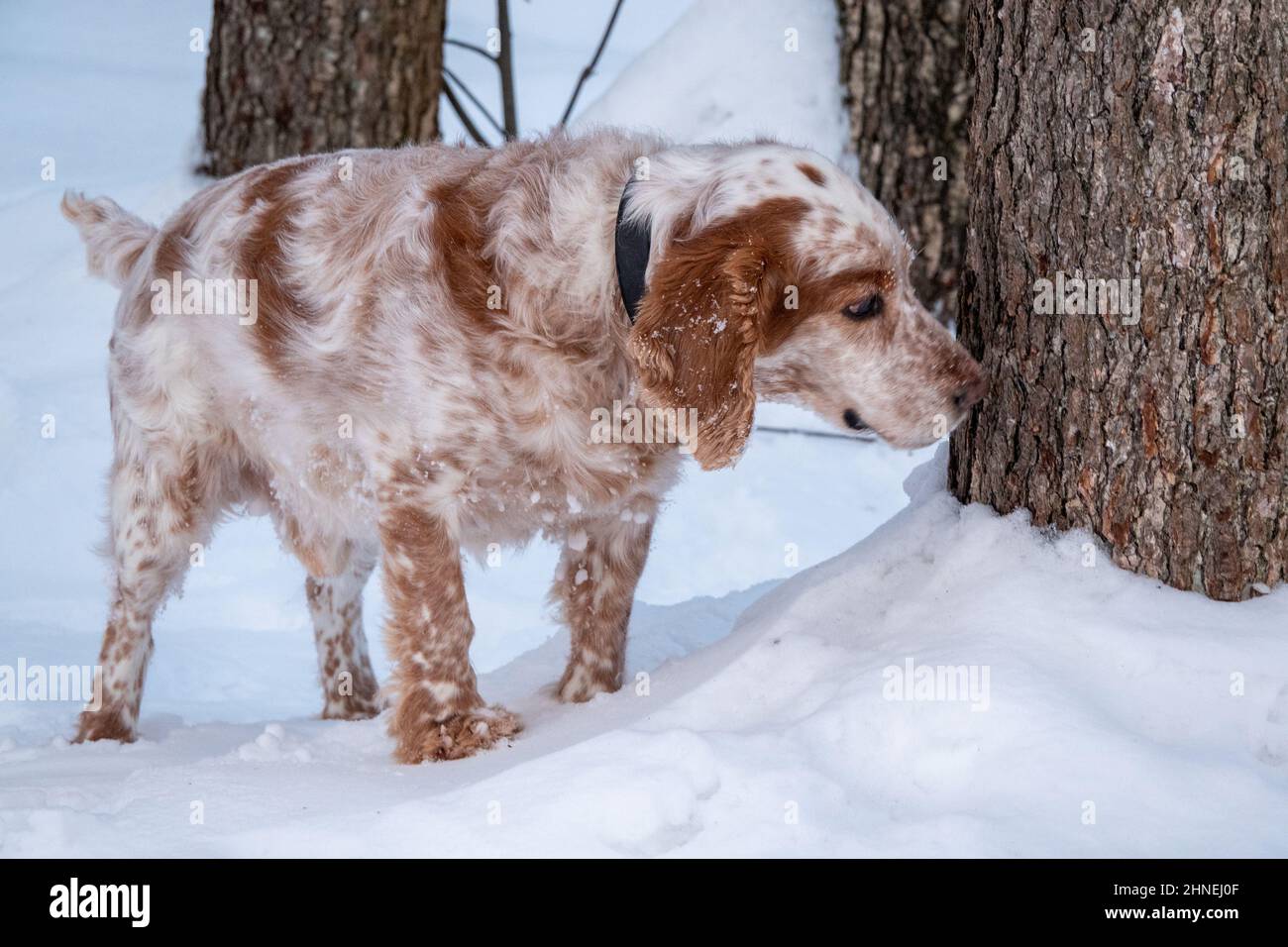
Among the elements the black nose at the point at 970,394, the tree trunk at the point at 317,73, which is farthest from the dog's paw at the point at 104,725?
the tree trunk at the point at 317,73

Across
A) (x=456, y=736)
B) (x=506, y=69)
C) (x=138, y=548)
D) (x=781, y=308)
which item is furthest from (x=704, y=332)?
(x=506, y=69)

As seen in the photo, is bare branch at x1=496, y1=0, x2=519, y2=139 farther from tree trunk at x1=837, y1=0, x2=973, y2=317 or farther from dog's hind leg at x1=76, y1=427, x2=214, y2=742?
dog's hind leg at x1=76, y1=427, x2=214, y2=742

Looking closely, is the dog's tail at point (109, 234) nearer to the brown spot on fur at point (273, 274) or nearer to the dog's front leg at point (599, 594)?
the brown spot on fur at point (273, 274)

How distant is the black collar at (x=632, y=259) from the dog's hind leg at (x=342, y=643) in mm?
1605

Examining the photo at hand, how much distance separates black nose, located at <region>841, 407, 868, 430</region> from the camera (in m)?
3.28

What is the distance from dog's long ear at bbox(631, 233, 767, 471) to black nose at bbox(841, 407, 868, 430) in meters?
0.31

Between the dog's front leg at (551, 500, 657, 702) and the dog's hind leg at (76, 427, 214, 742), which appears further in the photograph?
the dog's hind leg at (76, 427, 214, 742)

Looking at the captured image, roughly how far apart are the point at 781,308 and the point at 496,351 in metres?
0.64

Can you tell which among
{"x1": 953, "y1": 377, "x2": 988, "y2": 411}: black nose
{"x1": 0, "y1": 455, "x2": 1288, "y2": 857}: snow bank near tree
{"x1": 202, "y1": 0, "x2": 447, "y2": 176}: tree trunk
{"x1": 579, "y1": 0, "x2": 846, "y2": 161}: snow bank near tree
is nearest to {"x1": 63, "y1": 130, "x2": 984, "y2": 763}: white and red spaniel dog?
{"x1": 953, "y1": 377, "x2": 988, "y2": 411}: black nose

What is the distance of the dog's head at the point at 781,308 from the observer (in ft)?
9.88

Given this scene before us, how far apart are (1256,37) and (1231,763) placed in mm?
1362

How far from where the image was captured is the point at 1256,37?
2.71m
